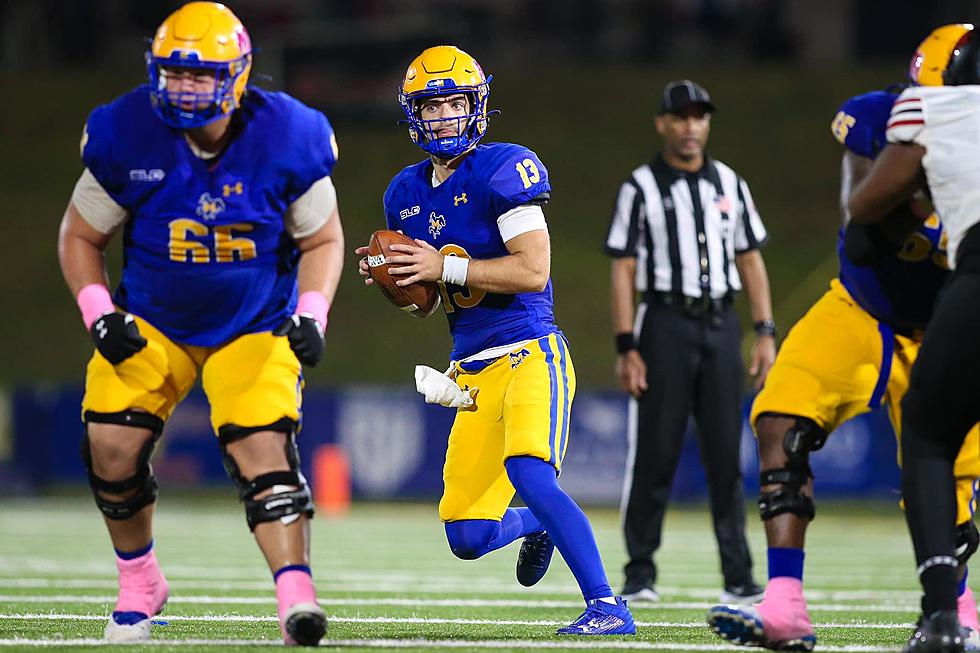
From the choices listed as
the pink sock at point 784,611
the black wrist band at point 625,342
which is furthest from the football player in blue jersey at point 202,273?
the black wrist band at point 625,342

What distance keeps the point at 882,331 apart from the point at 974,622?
78cm

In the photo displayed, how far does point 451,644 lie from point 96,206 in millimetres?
1430

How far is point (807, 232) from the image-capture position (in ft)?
56.3

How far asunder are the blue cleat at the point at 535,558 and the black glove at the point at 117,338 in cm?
146

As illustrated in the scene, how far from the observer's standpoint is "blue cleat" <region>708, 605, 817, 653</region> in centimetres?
348

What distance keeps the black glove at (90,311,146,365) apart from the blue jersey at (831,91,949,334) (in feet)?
6.01

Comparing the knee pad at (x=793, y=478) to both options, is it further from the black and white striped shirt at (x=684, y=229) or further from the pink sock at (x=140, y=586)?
the black and white striped shirt at (x=684, y=229)

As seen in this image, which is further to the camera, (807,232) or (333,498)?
(807,232)

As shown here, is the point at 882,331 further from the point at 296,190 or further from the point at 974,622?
the point at 296,190

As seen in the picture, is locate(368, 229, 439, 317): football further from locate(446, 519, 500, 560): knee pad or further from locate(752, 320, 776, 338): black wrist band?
locate(752, 320, 776, 338): black wrist band

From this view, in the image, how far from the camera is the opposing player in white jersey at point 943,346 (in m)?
3.27

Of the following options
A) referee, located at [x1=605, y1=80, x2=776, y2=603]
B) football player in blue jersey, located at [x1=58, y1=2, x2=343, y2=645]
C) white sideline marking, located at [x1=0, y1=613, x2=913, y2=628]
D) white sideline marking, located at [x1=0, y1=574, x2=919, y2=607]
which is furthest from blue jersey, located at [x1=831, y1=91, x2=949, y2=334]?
referee, located at [x1=605, y1=80, x2=776, y2=603]

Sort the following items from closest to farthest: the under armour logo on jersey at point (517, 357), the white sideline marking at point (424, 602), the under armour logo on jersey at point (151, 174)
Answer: the under armour logo on jersey at point (151, 174)
the under armour logo on jersey at point (517, 357)
the white sideline marking at point (424, 602)

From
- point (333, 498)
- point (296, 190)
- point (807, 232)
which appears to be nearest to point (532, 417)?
point (296, 190)
